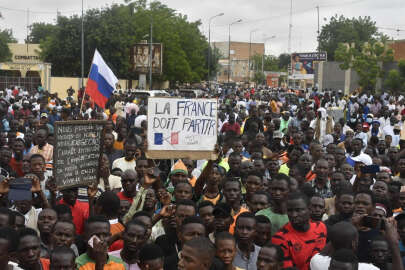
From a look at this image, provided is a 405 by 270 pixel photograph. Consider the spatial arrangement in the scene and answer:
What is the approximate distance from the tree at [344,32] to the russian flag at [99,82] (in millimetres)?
75873

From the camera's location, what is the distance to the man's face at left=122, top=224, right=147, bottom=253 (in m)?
5.30

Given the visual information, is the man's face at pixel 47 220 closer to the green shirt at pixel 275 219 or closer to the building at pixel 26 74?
the green shirt at pixel 275 219

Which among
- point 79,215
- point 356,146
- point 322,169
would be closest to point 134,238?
point 79,215

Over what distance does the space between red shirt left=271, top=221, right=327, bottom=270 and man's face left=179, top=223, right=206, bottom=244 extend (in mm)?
663

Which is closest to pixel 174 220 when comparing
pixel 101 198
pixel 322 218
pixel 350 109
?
pixel 101 198

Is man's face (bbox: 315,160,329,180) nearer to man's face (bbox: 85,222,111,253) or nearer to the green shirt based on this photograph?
the green shirt

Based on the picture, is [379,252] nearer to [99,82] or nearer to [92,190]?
[92,190]

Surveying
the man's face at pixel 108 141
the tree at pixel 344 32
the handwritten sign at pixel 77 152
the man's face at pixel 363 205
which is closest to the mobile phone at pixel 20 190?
the handwritten sign at pixel 77 152

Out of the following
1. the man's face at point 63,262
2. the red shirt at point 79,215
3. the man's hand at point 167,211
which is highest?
the man's hand at point 167,211

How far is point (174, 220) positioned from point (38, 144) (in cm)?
506

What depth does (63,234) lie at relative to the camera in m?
5.43

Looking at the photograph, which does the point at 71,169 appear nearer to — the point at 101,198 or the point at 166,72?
the point at 101,198

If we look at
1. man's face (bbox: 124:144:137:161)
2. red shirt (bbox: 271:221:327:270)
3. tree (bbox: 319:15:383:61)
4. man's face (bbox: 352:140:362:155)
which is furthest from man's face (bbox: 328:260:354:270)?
tree (bbox: 319:15:383:61)

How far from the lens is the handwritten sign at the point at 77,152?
6574 mm
